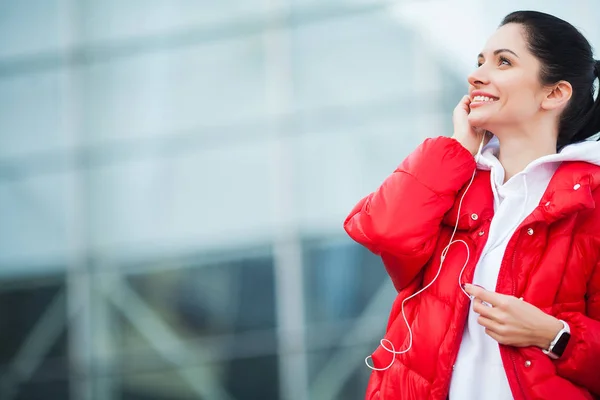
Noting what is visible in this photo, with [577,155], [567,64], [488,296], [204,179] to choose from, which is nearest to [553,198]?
[577,155]

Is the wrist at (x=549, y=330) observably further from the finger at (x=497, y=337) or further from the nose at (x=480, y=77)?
the nose at (x=480, y=77)

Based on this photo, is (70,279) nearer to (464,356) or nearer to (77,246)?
(77,246)

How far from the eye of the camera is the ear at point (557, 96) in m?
1.90

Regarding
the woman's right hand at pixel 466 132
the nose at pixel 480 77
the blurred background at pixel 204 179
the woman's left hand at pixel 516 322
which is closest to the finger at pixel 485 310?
the woman's left hand at pixel 516 322

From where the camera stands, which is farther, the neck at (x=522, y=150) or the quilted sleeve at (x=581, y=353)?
the neck at (x=522, y=150)

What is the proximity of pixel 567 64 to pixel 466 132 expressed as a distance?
24 cm

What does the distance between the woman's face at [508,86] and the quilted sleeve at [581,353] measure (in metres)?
0.40

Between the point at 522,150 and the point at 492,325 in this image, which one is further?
the point at 522,150

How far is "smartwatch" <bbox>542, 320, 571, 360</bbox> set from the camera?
169 centimetres

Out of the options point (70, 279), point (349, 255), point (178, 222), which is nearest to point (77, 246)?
point (70, 279)

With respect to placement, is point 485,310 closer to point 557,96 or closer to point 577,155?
point 577,155

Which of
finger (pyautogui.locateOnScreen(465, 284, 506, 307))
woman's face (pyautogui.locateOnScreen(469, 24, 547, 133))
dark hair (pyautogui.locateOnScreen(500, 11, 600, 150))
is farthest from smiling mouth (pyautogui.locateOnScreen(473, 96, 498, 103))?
finger (pyautogui.locateOnScreen(465, 284, 506, 307))

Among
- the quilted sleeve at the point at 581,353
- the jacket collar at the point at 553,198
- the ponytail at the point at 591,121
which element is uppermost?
the ponytail at the point at 591,121

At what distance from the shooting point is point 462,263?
181cm
